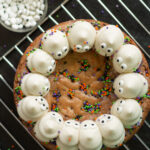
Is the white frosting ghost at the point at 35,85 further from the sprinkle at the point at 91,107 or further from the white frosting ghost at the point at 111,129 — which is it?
the white frosting ghost at the point at 111,129

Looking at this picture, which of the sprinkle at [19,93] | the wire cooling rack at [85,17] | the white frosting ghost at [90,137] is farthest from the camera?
the wire cooling rack at [85,17]

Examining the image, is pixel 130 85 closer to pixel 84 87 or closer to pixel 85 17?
pixel 84 87

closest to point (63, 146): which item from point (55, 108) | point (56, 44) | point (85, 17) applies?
point (55, 108)

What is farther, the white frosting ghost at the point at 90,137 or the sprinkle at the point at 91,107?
the sprinkle at the point at 91,107

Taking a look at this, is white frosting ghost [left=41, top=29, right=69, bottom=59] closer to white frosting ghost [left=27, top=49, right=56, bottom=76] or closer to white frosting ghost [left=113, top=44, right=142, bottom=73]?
white frosting ghost [left=27, top=49, right=56, bottom=76]

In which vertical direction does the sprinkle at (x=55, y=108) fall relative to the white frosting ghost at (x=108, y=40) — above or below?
below

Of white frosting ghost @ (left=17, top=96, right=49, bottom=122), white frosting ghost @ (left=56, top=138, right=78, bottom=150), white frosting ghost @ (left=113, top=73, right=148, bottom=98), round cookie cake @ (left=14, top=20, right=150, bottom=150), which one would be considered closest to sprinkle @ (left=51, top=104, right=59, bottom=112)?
round cookie cake @ (left=14, top=20, right=150, bottom=150)

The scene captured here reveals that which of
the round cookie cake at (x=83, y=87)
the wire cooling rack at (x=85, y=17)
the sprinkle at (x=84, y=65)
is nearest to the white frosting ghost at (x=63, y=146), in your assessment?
the round cookie cake at (x=83, y=87)
